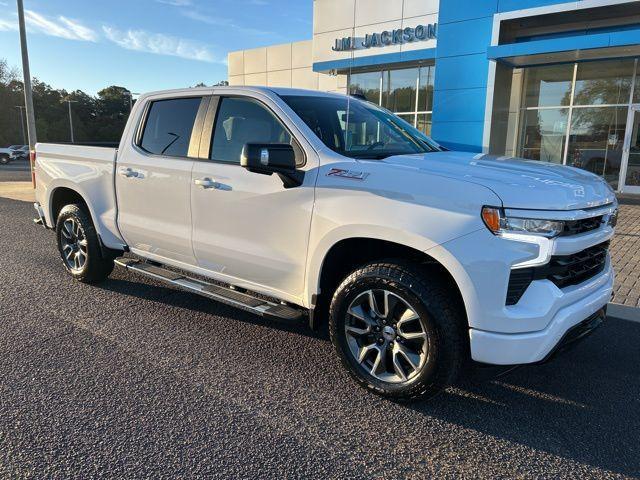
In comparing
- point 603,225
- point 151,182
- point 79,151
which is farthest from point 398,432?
point 79,151

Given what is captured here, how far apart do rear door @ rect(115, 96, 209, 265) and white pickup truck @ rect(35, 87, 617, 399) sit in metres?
0.02

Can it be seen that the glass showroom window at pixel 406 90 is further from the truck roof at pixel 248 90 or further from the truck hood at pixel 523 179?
the truck hood at pixel 523 179

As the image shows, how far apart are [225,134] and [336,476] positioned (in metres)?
2.66

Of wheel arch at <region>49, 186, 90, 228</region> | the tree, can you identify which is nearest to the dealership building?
wheel arch at <region>49, 186, 90, 228</region>

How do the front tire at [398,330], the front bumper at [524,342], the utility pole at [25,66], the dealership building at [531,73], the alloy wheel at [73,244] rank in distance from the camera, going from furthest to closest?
the utility pole at [25,66]
the dealership building at [531,73]
the alloy wheel at [73,244]
the front tire at [398,330]
the front bumper at [524,342]

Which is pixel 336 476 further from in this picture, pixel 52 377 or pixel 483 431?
pixel 52 377

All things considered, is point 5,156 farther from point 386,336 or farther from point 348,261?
point 386,336

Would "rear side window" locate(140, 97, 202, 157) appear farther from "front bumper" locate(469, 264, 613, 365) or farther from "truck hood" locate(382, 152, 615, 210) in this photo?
"front bumper" locate(469, 264, 613, 365)

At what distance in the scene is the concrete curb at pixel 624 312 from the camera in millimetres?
4699

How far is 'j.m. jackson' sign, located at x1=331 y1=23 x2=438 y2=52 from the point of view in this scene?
674 inches

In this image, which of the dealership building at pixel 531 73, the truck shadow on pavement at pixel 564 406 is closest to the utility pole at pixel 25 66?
the dealership building at pixel 531 73

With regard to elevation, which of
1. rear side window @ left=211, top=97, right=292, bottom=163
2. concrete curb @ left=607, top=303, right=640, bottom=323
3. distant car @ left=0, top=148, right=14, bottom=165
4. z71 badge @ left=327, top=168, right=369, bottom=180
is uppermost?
rear side window @ left=211, top=97, right=292, bottom=163

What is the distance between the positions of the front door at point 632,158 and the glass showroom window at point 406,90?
6.20 meters

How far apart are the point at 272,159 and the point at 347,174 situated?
483 mm
